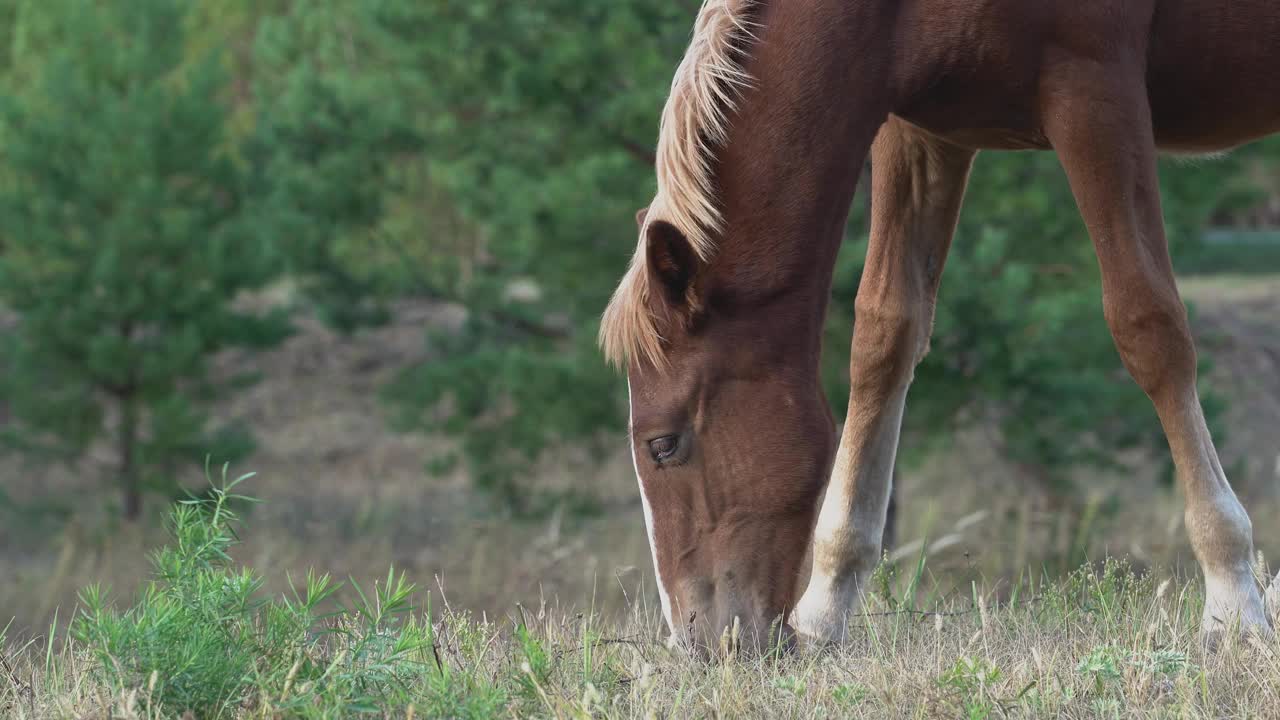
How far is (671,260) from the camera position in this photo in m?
3.00

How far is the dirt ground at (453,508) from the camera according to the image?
9344 millimetres

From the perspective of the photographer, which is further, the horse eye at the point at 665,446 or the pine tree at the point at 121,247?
the pine tree at the point at 121,247

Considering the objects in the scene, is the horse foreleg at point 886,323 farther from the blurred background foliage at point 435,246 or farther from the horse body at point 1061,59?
the blurred background foliage at point 435,246

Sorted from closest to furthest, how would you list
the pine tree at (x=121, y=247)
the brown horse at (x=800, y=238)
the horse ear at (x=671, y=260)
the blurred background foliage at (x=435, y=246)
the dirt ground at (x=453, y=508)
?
the horse ear at (x=671, y=260) → the brown horse at (x=800, y=238) → the blurred background foliage at (x=435, y=246) → the dirt ground at (x=453, y=508) → the pine tree at (x=121, y=247)

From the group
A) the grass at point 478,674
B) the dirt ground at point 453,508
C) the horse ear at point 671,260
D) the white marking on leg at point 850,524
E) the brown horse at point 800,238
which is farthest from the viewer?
the dirt ground at point 453,508

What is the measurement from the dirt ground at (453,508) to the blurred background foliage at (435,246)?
0.63 metres

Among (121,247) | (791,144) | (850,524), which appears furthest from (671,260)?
(121,247)

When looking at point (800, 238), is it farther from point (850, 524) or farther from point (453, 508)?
point (453, 508)

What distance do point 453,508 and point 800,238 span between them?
36.2 feet

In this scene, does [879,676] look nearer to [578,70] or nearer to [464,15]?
[578,70]

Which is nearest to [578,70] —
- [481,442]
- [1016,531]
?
[481,442]

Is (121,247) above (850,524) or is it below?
below

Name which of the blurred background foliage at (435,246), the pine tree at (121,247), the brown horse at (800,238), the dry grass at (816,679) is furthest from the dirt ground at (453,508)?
the brown horse at (800,238)

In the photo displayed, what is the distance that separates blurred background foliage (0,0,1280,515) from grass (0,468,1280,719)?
4.58 meters
